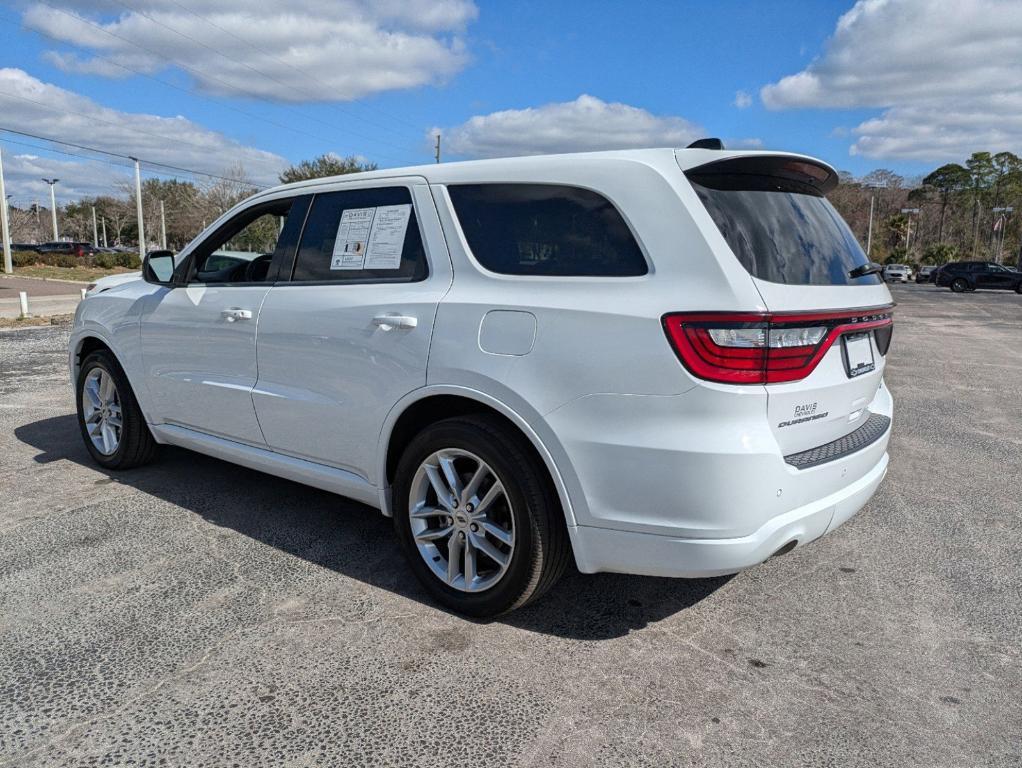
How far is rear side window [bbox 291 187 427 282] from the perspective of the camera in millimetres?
3365

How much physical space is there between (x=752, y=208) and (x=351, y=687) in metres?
2.21

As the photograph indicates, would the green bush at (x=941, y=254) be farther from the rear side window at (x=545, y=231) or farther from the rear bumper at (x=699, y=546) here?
the rear side window at (x=545, y=231)

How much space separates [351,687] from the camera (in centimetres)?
264

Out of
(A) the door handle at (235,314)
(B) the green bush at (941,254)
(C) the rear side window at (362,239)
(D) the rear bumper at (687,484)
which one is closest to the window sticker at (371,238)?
(C) the rear side window at (362,239)

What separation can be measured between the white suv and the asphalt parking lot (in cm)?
38

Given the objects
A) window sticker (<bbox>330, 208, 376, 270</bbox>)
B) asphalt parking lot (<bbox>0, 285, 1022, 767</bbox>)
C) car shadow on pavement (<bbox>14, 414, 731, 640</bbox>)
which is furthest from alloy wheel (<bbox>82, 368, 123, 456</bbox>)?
window sticker (<bbox>330, 208, 376, 270</bbox>)

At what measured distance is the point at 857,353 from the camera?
2.96 meters

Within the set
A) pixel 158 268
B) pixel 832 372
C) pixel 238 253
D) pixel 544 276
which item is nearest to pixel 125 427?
pixel 158 268

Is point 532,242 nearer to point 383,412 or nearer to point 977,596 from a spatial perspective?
point 383,412

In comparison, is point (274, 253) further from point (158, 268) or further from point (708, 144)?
point (708, 144)

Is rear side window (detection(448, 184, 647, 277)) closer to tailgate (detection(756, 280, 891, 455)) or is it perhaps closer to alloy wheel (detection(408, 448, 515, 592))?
tailgate (detection(756, 280, 891, 455))

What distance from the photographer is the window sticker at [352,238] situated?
3.55 metres

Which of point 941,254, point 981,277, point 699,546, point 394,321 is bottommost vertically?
point 699,546

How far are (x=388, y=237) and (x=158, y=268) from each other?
1.99 meters
